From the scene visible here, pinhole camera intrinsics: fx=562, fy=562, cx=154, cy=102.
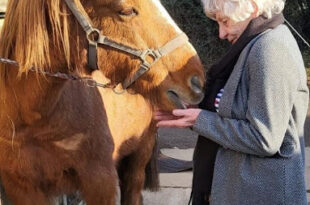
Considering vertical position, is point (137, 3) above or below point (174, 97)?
above

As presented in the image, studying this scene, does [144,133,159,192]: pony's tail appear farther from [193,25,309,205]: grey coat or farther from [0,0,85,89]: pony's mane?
[0,0,85,89]: pony's mane

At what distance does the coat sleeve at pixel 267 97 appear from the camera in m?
2.10

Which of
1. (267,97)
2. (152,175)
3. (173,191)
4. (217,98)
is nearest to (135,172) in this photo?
(152,175)

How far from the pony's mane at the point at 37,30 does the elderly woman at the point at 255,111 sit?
21.7 inches

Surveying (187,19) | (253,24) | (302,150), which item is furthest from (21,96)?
(187,19)

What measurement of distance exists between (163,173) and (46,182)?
2088 mm

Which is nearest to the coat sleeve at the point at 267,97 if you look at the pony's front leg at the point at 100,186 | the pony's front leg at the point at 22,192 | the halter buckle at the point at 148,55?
the halter buckle at the point at 148,55

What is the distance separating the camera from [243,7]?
7.15ft

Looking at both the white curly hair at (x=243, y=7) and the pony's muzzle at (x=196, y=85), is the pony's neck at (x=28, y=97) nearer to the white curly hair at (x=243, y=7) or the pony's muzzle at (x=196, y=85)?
the pony's muzzle at (x=196, y=85)

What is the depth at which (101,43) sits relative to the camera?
2309 millimetres

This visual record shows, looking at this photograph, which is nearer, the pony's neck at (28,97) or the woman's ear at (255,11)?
the woman's ear at (255,11)

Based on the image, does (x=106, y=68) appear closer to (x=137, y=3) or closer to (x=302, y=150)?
(x=137, y=3)

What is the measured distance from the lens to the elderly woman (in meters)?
2.12

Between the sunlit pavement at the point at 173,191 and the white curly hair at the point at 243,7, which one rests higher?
the white curly hair at the point at 243,7
